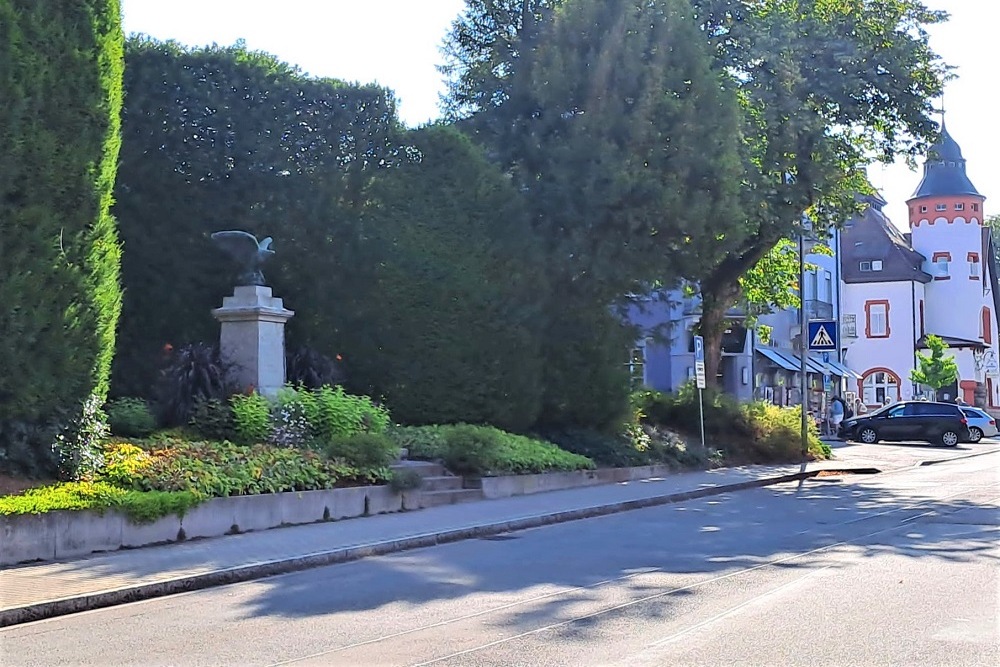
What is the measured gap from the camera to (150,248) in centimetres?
2203

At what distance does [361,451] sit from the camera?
659 inches

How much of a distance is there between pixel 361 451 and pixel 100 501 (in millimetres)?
4890

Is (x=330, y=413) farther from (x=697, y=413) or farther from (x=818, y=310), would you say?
(x=818, y=310)

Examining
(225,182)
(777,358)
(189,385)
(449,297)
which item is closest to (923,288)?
(777,358)

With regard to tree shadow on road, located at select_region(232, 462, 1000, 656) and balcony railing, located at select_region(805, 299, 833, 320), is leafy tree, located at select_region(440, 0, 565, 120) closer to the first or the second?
tree shadow on road, located at select_region(232, 462, 1000, 656)

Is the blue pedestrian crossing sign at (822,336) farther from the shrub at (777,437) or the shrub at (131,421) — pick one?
the shrub at (131,421)

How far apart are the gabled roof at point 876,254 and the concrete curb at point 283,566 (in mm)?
58381

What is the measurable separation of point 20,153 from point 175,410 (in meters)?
6.18

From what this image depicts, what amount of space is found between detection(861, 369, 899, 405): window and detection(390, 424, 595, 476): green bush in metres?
55.7

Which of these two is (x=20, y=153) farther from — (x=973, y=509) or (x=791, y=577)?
(x=973, y=509)

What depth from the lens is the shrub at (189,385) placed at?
1839cm

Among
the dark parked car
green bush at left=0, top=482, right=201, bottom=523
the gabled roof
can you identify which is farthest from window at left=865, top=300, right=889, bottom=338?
green bush at left=0, top=482, right=201, bottom=523

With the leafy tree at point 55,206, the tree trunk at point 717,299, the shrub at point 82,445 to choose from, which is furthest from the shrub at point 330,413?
the tree trunk at point 717,299

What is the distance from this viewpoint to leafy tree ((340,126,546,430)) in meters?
22.4
